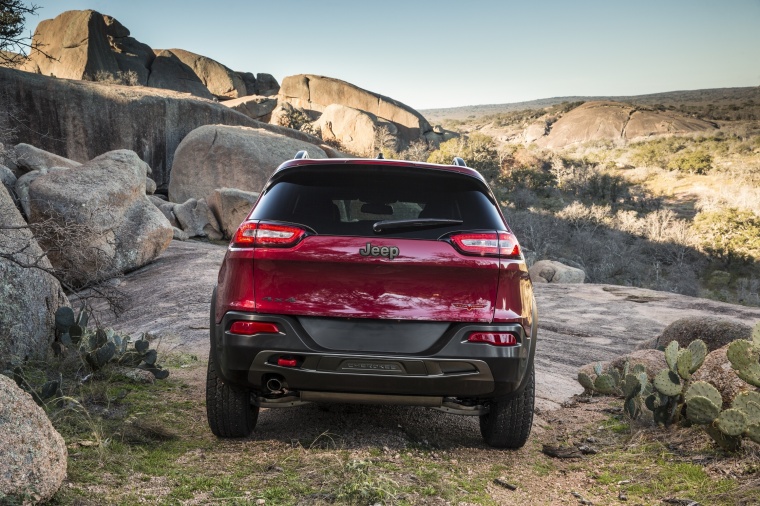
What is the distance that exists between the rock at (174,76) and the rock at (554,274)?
4054cm

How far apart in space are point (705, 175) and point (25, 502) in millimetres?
46770

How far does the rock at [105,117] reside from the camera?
81.4 feet

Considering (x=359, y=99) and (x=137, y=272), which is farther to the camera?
(x=359, y=99)

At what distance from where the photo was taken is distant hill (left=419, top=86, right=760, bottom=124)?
74312 mm

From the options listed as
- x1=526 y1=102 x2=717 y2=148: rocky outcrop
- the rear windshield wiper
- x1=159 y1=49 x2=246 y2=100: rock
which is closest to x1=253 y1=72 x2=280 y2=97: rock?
x1=159 y1=49 x2=246 y2=100: rock

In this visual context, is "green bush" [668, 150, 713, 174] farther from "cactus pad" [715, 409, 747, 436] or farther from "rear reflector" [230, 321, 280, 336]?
"rear reflector" [230, 321, 280, 336]

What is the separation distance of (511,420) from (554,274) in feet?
54.3

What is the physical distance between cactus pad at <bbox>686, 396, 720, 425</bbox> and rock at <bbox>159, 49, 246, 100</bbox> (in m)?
57.4

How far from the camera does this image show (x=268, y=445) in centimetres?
428

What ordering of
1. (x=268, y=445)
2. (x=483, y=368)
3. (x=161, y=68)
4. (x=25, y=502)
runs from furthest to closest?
(x=161, y=68) → (x=268, y=445) → (x=483, y=368) → (x=25, y=502)

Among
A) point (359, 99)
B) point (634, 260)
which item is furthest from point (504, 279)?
point (359, 99)

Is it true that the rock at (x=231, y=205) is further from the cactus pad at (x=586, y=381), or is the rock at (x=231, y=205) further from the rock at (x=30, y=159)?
the cactus pad at (x=586, y=381)

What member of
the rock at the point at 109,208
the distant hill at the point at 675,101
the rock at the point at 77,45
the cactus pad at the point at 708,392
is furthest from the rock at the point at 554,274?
the distant hill at the point at 675,101

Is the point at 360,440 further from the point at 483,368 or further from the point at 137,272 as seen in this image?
the point at 137,272
